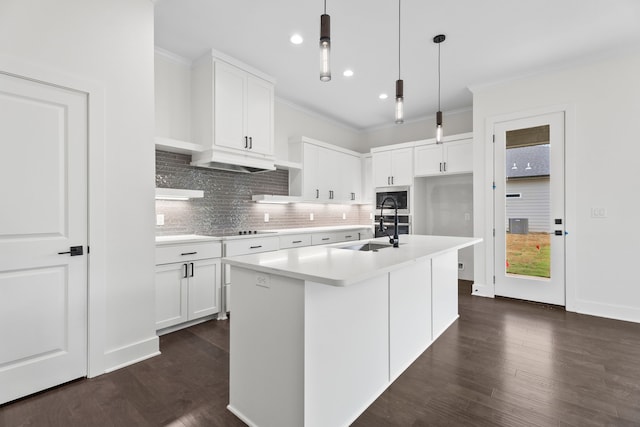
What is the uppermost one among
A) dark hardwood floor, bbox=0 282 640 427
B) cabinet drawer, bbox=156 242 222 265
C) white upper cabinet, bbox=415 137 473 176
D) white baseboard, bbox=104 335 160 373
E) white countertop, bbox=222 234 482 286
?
white upper cabinet, bbox=415 137 473 176

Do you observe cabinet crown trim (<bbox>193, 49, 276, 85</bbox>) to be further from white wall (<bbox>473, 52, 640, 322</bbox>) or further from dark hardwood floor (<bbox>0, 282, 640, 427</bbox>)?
white wall (<bbox>473, 52, 640, 322</bbox>)

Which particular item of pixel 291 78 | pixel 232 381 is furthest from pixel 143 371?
pixel 291 78

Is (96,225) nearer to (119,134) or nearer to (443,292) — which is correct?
(119,134)

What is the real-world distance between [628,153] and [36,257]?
554cm

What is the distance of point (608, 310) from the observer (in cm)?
347

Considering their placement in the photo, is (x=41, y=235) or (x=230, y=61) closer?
(x=41, y=235)

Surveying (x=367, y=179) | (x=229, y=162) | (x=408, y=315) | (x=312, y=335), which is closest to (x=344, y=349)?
(x=312, y=335)

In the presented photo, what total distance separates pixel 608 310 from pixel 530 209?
4.48 ft

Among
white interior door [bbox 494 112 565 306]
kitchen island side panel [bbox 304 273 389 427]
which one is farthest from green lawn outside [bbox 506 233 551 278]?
kitchen island side panel [bbox 304 273 389 427]

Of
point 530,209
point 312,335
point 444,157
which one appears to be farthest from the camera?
point 444,157

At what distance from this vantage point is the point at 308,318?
1517 mm

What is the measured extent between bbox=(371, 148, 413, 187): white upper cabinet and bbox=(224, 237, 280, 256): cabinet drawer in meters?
2.54

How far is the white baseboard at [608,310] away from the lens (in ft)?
11.0

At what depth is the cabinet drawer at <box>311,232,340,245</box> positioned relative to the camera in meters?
4.64
